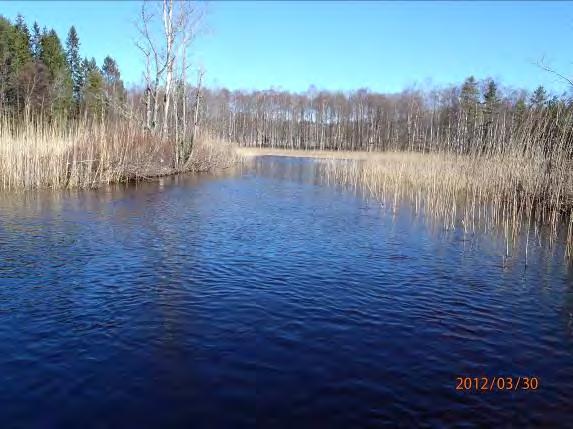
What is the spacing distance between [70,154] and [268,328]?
13.7 meters

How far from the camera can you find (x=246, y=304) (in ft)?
18.9

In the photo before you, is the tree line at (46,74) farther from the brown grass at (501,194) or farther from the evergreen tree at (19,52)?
the brown grass at (501,194)

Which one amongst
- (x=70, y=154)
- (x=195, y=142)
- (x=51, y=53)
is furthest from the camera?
(x=51, y=53)

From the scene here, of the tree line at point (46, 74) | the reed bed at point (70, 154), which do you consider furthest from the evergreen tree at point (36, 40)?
the reed bed at point (70, 154)

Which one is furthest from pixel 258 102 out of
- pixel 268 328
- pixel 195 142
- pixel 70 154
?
pixel 268 328

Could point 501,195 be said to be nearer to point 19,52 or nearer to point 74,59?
point 19,52

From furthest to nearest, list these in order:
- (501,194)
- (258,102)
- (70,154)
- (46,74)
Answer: (258,102)
(46,74)
(70,154)
(501,194)

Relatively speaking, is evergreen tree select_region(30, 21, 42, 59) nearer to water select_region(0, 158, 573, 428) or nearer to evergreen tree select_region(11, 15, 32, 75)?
evergreen tree select_region(11, 15, 32, 75)
